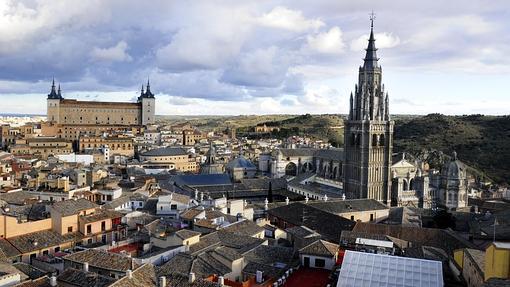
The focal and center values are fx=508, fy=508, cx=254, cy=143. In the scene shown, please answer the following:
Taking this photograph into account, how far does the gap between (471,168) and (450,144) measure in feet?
57.9

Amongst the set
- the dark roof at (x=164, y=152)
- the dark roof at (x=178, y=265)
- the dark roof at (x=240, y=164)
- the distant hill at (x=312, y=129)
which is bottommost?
the dark roof at (x=178, y=265)

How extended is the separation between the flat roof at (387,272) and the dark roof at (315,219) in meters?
11.0

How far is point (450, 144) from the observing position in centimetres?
10131

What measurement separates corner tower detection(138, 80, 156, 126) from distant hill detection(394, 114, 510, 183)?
61.1 meters

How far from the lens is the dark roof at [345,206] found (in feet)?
138

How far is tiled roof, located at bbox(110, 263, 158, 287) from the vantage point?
19.2 meters

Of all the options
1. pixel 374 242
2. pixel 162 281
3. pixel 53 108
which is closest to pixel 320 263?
pixel 374 242

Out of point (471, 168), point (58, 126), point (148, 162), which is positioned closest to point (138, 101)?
point (58, 126)

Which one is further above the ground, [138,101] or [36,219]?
[138,101]

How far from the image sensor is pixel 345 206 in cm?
4319

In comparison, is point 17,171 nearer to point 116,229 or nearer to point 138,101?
point 116,229

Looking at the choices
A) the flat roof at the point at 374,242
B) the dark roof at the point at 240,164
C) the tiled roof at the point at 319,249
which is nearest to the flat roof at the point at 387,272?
the tiled roof at the point at 319,249

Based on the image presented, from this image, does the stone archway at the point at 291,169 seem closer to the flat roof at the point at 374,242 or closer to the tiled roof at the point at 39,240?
the tiled roof at the point at 39,240

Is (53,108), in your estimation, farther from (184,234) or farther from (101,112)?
(184,234)
